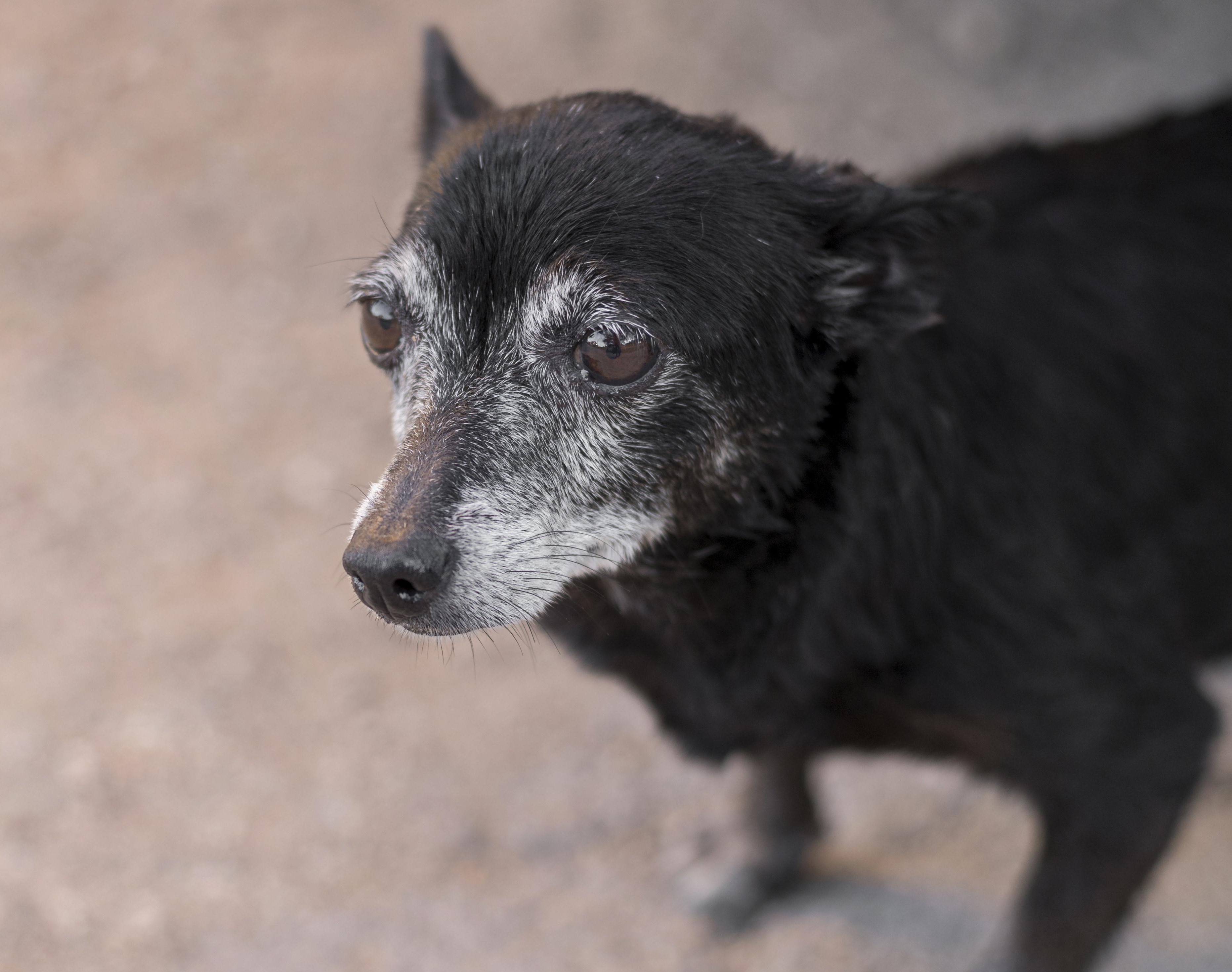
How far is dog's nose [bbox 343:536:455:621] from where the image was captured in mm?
2395

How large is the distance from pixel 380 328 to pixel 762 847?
2.31m

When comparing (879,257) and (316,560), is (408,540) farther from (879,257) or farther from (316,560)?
(316,560)

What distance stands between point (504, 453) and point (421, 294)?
41 cm

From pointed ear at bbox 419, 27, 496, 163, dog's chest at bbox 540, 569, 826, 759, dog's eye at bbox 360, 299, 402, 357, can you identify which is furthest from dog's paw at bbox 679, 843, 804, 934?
pointed ear at bbox 419, 27, 496, 163

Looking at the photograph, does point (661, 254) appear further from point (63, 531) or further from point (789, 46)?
point (789, 46)

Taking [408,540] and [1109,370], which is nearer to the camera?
[408,540]

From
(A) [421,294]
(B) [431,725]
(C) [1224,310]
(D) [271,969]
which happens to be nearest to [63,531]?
(B) [431,725]

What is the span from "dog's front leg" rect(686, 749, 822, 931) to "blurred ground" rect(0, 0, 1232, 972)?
0.10 metres

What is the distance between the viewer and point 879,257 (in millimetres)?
2740

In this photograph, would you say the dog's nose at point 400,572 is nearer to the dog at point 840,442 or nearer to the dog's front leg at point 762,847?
the dog at point 840,442

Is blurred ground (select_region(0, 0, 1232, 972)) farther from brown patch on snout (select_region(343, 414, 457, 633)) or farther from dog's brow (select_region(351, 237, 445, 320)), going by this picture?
brown patch on snout (select_region(343, 414, 457, 633))

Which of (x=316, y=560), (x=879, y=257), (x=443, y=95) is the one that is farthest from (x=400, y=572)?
(x=316, y=560)

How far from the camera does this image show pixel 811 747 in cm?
332

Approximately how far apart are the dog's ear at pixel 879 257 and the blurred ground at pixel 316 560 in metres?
1.64
